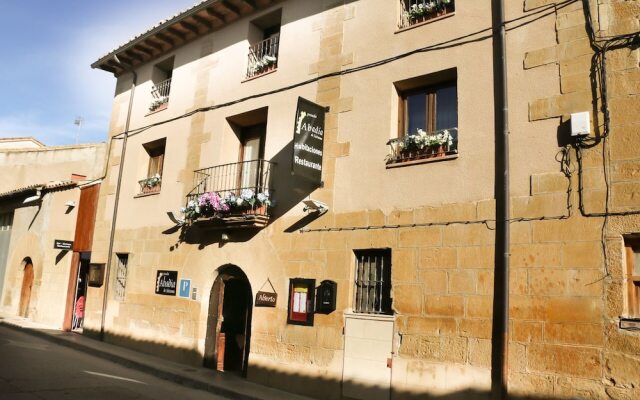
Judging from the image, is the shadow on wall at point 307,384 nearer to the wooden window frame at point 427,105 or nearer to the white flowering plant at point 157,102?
the wooden window frame at point 427,105

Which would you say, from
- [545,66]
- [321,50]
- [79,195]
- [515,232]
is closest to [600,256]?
[515,232]

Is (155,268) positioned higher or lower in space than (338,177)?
lower

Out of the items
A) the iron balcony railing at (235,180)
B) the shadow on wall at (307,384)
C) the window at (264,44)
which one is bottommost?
the shadow on wall at (307,384)

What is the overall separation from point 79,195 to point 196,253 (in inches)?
249

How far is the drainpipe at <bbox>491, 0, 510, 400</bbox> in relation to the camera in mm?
6645

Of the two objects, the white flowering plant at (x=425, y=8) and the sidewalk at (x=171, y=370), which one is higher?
the white flowering plant at (x=425, y=8)

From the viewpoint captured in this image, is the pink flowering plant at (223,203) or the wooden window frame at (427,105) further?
the pink flowering plant at (223,203)

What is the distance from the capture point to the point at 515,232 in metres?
6.91

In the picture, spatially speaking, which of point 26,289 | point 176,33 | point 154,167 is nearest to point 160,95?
point 176,33

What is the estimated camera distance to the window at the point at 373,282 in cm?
822

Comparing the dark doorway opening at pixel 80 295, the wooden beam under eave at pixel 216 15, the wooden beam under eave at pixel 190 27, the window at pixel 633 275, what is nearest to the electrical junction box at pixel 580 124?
the window at pixel 633 275

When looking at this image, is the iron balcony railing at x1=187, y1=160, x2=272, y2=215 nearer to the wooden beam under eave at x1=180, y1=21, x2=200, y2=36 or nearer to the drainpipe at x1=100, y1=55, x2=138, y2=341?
the drainpipe at x1=100, y1=55, x2=138, y2=341

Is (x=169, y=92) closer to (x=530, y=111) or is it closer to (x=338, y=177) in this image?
(x=338, y=177)

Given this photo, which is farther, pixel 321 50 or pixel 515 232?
pixel 321 50
